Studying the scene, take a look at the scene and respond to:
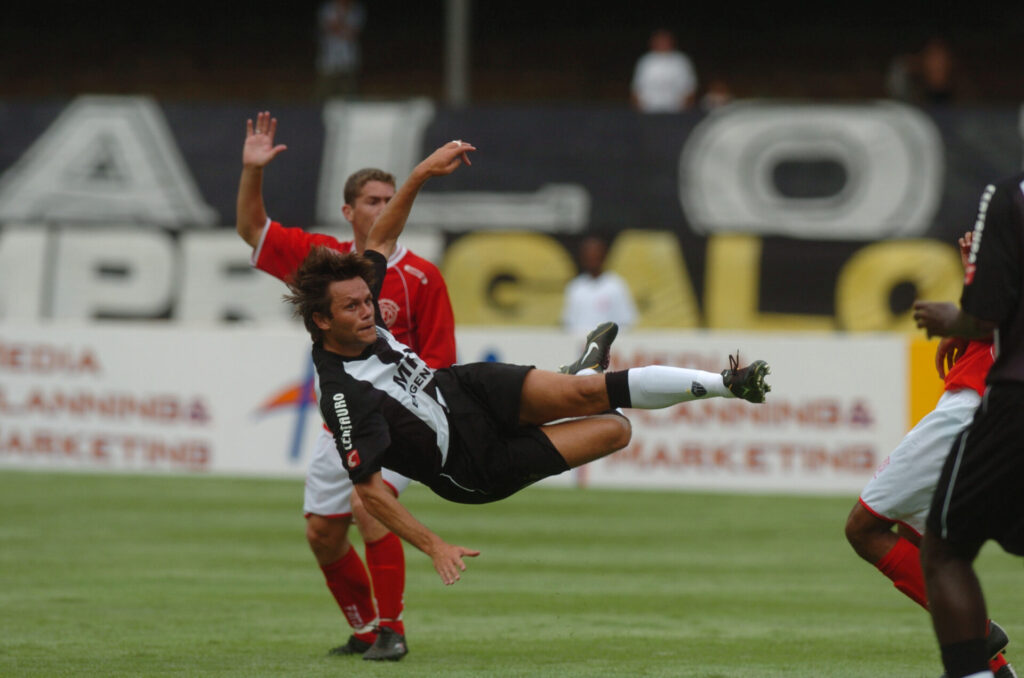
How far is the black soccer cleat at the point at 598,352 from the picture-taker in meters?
7.70

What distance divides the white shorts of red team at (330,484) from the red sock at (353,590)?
0.99ft

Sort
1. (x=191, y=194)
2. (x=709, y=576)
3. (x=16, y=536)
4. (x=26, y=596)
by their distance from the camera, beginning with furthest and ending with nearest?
1. (x=191, y=194)
2. (x=16, y=536)
3. (x=709, y=576)
4. (x=26, y=596)

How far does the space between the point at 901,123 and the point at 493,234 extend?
17.9 ft

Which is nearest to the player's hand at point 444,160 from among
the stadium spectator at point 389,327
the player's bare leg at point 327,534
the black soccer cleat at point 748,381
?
the stadium spectator at point 389,327

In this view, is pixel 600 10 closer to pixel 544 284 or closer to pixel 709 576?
pixel 544 284

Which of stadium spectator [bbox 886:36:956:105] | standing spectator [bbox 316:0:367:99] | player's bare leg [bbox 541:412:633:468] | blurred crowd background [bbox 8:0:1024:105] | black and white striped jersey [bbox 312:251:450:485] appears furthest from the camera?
blurred crowd background [bbox 8:0:1024:105]

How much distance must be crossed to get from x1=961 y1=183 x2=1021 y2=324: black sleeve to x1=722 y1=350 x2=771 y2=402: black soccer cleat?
4.85 feet

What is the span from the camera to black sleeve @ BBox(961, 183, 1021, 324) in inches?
214

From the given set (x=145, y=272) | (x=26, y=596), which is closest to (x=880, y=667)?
(x=26, y=596)

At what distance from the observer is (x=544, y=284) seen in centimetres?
2059

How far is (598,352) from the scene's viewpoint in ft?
25.4

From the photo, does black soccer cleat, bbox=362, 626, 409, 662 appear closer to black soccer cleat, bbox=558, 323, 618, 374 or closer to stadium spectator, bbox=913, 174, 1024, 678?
black soccer cleat, bbox=558, 323, 618, 374

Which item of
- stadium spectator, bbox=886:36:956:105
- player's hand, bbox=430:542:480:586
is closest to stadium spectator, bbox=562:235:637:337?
stadium spectator, bbox=886:36:956:105

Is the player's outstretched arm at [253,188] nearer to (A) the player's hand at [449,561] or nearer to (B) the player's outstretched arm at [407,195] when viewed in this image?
(B) the player's outstretched arm at [407,195]
